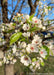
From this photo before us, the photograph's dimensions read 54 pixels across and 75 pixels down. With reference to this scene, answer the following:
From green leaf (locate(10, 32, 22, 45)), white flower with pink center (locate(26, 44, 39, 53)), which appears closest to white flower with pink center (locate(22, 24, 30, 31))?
green leaf (locate(10, 32, 22, 45))

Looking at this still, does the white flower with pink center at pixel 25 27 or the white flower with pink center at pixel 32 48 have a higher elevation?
the white flower with pink center at pixel 25 27

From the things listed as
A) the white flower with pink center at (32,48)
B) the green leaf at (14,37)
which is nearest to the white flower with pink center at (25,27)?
the green leaf at (14,37)

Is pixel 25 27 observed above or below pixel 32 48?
above

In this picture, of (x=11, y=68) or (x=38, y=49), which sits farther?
(x=11, y=68)

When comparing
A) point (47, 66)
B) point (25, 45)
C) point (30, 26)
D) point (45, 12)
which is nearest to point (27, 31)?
point (30, 26)

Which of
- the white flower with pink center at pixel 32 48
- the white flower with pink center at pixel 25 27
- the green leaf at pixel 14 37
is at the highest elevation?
the white flower with pink center at pixel 25 27

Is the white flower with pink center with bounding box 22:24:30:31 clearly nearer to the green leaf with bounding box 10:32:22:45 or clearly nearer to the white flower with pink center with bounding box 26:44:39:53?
the green leaf with bounding box 10:32:22:45

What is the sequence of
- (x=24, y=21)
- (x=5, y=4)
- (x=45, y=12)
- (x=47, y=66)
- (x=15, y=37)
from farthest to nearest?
(x=47, y=66) → (x=5, y=4) → (x=45, y=12) → (x=24, y=21) → (x=15, y=37)

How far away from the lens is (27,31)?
109cm

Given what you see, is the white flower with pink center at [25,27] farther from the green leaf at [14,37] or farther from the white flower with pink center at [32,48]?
the white flower with pink center at [32,48]

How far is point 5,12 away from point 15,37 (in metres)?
2.70

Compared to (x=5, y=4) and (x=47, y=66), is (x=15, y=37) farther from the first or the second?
(x=47, y=66)

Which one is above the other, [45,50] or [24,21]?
[24,21]

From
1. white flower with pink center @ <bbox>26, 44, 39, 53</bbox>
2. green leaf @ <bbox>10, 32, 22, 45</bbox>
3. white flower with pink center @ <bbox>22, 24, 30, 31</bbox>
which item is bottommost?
white flower with pink center @ <bbox>26, 44, 39, 53</bbox>
